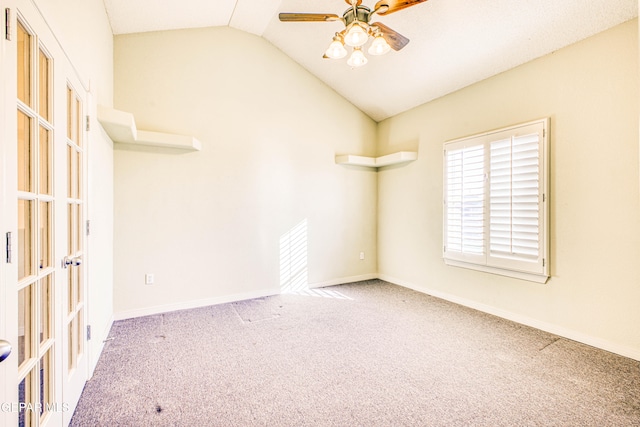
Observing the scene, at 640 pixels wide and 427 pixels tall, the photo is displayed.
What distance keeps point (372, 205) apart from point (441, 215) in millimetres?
1352

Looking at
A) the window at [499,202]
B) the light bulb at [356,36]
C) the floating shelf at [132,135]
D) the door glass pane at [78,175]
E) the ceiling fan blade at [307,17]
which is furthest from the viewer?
the window at [499,202]

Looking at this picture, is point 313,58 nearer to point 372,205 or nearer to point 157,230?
point 372,205

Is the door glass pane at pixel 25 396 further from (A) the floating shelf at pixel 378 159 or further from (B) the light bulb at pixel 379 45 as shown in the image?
(A) the floating shelf at pixel 378 159

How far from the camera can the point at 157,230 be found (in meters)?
3.56

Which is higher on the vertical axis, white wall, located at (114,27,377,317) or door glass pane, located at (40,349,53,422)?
white wall, located at (114,27,377,317)

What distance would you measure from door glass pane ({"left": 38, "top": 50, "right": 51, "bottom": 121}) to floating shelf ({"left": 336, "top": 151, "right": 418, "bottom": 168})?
12.1 ft

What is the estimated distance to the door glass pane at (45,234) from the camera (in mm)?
1479

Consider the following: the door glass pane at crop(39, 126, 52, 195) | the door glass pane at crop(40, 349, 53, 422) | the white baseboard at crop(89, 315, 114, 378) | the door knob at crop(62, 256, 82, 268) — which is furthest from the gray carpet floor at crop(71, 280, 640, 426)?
the door glass pane at crop(39, 126, 52, 195)

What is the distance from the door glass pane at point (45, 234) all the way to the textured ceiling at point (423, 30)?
97.1 inches

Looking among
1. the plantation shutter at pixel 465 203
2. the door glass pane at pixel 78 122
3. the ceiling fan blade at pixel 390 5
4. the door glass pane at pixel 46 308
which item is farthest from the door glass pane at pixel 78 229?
the plantation shutter at pixel 465 203

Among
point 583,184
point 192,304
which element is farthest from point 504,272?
point 192,304

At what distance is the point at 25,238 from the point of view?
132cm

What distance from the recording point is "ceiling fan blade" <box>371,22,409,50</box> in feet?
7.97

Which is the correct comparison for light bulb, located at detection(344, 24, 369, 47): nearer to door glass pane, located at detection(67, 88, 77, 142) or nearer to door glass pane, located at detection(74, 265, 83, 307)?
door glass pane, located at detection(67, 88, 77, 142)
